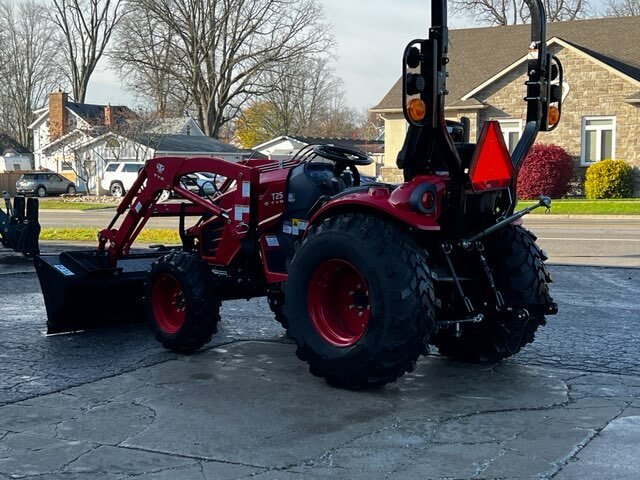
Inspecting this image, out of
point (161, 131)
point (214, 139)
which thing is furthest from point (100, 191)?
point (214, 139)

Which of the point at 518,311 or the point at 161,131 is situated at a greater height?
the point at 161,131

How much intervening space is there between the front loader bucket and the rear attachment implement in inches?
229

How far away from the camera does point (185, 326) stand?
729 cm

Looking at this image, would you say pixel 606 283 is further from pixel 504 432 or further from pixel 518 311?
pixel 504 432

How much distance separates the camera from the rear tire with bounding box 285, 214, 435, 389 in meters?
5.75

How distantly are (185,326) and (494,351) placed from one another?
8.29ft

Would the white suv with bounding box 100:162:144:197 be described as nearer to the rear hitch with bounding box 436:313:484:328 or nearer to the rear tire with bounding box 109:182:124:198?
the rear tire with bounding box 109:182:124:198

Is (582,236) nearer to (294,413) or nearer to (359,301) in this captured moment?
(359,301)

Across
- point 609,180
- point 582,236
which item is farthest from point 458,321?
point 609,180

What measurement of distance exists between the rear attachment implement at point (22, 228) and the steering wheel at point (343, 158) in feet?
26.2

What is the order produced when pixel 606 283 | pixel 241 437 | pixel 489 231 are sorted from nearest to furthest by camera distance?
pixel 241 437 < pixel 489 231 < pixel 606 283

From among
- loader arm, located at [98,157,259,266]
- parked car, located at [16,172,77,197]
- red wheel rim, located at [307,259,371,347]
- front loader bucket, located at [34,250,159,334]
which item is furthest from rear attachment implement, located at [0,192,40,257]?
parked car, located at [16,172,77,197]

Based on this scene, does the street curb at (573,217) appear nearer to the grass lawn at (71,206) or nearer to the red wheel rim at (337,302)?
the grass lawn at (71,206)

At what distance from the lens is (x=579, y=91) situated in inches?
1291
